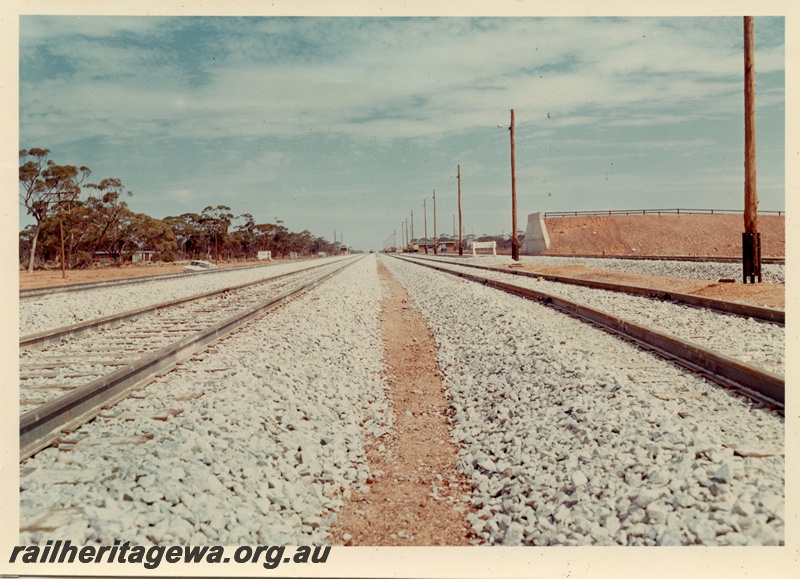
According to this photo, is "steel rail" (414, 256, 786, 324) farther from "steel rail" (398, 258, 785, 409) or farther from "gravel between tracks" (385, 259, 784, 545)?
"gravel between tracks" (385, 259, 784, 545)

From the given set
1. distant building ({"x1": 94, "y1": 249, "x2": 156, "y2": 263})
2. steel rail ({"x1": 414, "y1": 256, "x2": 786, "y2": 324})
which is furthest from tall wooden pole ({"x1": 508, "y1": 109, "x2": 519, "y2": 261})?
distant building ({"x1": 94, "y1": 249, "x2": 156, "y2": 263})

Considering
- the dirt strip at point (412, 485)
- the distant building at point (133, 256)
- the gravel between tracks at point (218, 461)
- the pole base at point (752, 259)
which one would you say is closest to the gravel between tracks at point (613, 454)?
the dirt strip at point (412, 485)

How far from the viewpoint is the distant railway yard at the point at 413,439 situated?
3207mm

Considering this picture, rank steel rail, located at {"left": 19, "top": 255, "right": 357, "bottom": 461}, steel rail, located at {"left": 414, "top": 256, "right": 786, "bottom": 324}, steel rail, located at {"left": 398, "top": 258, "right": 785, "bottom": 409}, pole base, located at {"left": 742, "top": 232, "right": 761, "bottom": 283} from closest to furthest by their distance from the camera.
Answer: steel rail, located at {"left": 19, "top": 255, "right": 357, "bottom": 461}
steel rail, located at {"left": 398, "top": 258, "right": 785, "bottom": 409}
steel rail, located at {"left": 414, "top": 256, "right": 786, "bottom": 324}
pole base, located at {"left": 742, "top": 232, "right": 761, "bottom": 283}

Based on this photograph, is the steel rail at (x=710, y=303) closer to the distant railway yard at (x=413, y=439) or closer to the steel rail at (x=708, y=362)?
the distant railway yard at (x=413, y=439)

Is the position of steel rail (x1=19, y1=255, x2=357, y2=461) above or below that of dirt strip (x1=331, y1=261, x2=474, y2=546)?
above

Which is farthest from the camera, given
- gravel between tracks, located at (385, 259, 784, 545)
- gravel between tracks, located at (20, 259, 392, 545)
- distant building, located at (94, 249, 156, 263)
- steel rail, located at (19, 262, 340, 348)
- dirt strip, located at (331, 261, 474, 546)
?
distant building, located at (94, 249, 156, 263)

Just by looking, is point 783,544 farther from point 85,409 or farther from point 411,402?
point 85,409

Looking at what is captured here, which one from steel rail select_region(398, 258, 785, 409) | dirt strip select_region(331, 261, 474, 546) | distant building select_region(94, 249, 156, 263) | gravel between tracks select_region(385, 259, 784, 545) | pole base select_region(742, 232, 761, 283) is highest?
distant building select_region(94, 249, 156, 263)

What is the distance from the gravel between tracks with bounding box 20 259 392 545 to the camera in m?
3.16

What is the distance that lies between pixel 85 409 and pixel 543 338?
5.66m

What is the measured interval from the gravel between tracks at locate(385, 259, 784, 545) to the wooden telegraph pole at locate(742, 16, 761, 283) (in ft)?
30.2

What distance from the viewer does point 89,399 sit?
4.99 meters

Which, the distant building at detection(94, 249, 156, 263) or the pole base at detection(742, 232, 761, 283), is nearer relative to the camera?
the pole base at detection(742, 232, 761, 283)
